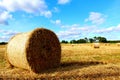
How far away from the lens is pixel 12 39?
1272 cm

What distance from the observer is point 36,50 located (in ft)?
35.8

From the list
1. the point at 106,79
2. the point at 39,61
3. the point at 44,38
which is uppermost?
the point at 44,38

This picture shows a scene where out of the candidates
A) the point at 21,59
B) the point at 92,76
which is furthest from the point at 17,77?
the point at 92,76

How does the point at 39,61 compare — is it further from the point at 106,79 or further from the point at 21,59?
the point at 106,79

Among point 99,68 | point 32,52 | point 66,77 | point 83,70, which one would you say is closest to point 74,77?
point 66,77

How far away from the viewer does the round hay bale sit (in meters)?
10.6

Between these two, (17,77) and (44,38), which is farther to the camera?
(44,38)

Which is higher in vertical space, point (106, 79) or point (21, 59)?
point (21, 59)

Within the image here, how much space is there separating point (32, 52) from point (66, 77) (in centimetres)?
217

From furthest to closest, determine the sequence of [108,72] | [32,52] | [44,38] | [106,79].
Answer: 1. [44,38]
2. [32,52]
3. [108,72]
4. [106,79]

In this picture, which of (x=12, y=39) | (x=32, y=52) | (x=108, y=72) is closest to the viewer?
(x=108, y=72)

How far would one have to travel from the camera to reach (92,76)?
31.0 ft

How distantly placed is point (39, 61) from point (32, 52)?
1.94 ft

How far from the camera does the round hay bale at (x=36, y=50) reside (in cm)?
1062
